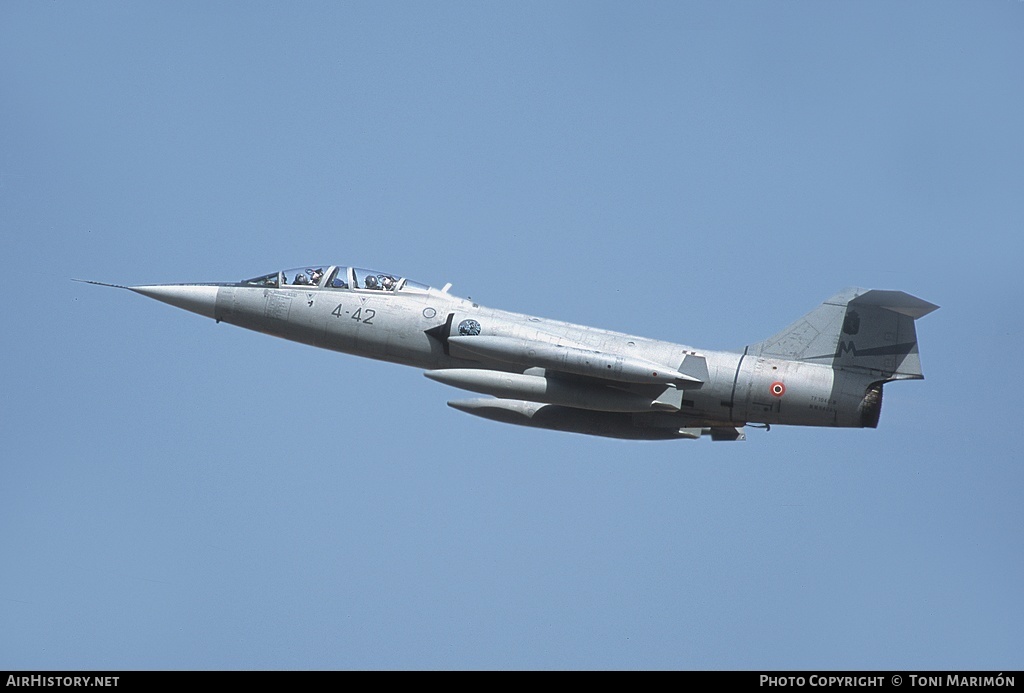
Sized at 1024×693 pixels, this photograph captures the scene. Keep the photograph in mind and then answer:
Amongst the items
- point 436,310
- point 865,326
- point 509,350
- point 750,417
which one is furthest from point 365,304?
point 865,326

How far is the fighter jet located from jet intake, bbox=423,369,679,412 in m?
0.02

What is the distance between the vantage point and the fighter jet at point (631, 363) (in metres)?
26.6

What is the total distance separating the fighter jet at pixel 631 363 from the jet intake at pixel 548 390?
0.02 meters

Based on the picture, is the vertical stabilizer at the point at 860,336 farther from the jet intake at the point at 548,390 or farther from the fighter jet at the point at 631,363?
the jet intake at the point at 548,390

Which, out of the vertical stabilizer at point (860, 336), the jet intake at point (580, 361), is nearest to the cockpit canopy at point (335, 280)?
the jet intake at point (580, 361)

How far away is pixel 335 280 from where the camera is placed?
96.7 feet

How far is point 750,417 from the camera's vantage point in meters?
26.9

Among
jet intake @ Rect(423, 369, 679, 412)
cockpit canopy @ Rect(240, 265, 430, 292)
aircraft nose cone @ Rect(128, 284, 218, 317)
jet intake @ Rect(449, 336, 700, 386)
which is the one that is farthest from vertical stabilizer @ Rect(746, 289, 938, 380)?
aircraft nose cone @ Rect(128, 284, 218, 317)

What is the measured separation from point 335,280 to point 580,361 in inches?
252

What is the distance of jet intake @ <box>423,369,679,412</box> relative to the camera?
1049 inches

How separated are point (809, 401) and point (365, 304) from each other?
31.2 ft
